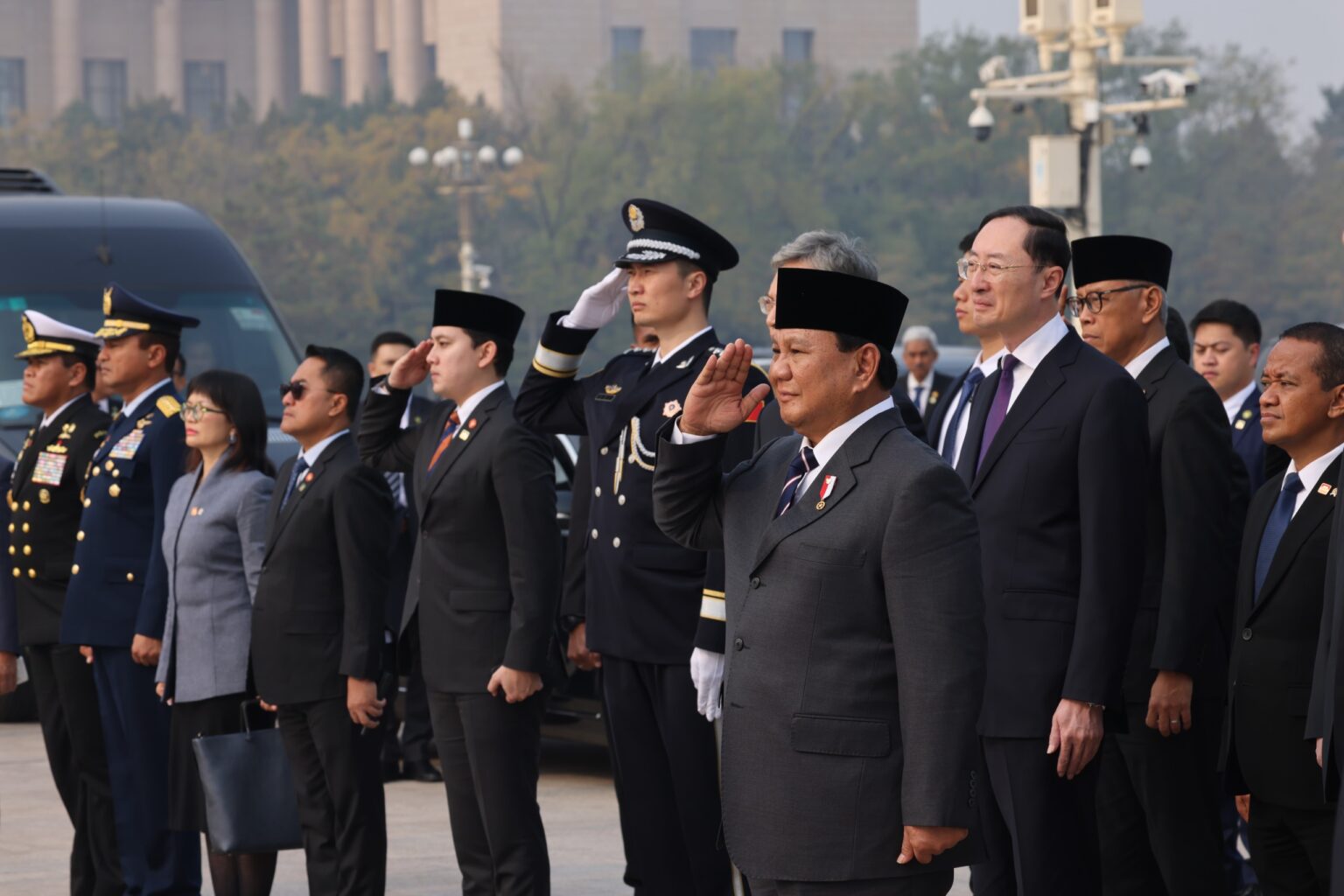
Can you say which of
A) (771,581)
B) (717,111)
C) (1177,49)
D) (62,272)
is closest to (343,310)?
(717,111)

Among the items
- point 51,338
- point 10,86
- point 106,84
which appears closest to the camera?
point 51,338

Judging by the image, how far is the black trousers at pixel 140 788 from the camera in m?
7.70

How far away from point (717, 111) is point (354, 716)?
65178mm

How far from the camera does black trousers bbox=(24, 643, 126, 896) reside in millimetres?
7816

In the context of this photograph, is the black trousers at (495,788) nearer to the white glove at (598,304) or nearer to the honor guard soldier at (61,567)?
the white glove at (598,304)

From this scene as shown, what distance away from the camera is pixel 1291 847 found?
581cm

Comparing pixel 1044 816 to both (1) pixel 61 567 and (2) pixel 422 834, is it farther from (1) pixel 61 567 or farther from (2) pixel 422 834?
(2) pixel 422 834

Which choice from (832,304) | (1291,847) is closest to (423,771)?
(1291,847)

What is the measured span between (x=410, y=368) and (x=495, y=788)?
4.56ft

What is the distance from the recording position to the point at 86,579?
25.5ft

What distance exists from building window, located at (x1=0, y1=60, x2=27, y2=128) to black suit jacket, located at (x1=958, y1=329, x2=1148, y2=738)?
8905 cm

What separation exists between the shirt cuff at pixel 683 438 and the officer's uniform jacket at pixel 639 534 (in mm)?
1367

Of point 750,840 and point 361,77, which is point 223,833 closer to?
point 750,840

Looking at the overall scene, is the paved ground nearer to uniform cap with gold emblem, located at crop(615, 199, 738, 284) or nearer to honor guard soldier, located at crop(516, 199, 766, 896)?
honor guard soldier, located at crop(516, 199, 766, 896)
